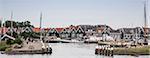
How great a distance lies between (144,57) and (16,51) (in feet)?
7.82

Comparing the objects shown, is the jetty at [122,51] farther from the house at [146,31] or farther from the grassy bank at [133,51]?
the house at [146,31]

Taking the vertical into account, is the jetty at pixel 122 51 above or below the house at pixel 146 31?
below

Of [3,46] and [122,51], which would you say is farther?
[122,51]

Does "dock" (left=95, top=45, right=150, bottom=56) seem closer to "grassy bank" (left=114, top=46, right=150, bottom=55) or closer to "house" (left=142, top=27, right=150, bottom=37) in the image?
"grassy bank" (left=114, top=46, right=150, bottom=55)

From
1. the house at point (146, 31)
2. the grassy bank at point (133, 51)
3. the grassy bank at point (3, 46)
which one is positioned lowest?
the grassy bank at point (133, 51)

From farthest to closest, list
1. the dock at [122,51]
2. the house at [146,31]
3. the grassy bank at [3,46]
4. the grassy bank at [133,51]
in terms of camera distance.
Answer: the house at [146,31] < the grassy bank at [133,51] < the dock at [122,51] < the grassy bank at [3,46]

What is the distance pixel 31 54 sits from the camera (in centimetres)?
786

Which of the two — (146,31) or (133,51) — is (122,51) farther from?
(146,31)

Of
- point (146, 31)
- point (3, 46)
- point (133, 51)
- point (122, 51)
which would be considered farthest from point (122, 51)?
point (3, 46)

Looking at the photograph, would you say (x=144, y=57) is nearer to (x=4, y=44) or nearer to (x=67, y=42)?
(x=4, y=44)

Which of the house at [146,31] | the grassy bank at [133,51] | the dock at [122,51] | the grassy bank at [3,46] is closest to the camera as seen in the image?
the grassy bank at [3,46]

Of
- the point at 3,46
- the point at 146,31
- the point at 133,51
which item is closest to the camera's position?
the point at 3,46

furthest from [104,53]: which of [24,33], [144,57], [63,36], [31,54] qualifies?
[63,36]

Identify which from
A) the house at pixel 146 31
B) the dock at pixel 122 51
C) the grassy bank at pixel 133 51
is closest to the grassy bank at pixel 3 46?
the dock at pixel 122 51
